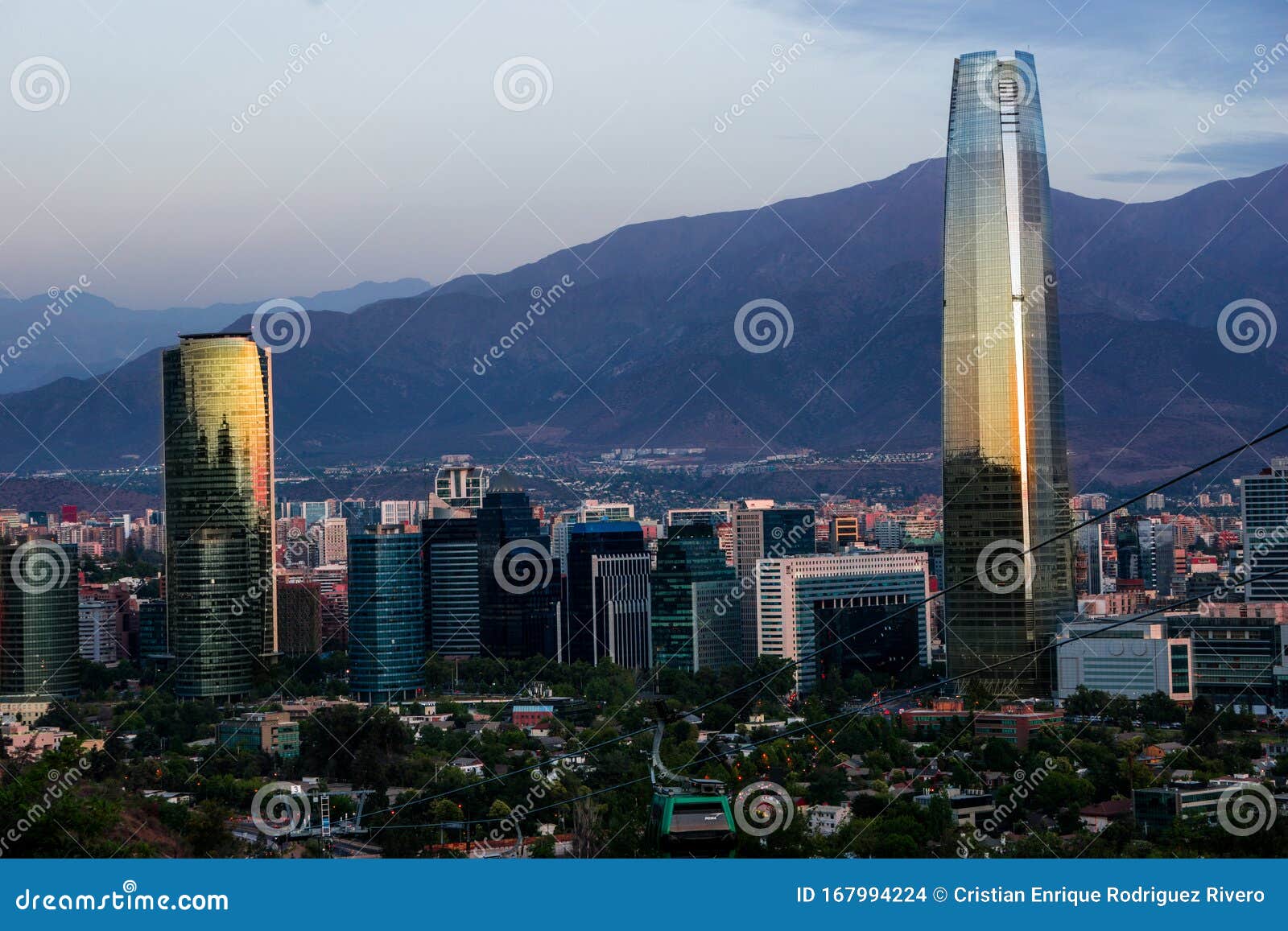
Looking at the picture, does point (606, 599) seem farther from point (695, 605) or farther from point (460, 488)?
point (460, 488)

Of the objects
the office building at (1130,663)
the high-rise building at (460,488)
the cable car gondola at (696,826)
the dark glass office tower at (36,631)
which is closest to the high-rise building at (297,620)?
the dark glass office tower at (36,631)

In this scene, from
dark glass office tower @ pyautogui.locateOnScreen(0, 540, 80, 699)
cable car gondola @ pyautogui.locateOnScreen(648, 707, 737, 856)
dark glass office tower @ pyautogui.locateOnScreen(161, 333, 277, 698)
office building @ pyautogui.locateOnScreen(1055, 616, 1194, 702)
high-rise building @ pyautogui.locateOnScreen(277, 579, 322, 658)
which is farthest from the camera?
high-rise building @ pyautogui.locateOnScreen(277, 579, 322, 658)

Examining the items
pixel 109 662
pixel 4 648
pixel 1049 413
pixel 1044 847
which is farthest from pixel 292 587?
pixel 1044 847

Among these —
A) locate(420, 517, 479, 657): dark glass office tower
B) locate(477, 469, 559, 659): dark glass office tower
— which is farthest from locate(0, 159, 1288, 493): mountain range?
locate(420, 517, 479, 657): dark glass office tower

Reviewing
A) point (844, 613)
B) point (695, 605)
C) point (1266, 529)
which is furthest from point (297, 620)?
point (1266, 529)

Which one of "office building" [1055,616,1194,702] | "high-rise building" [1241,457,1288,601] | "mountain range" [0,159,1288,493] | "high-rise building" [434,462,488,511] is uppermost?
"mountain range" [0,159,1288,493]

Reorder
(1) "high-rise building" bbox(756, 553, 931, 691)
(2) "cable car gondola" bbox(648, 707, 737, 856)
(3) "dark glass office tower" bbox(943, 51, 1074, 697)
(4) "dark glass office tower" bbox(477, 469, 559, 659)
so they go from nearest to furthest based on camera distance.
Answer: (2) "cable car gondola" bbox(648, 707, 737, 856), (3) "dark glass office tower" bbox(943, 51, 1074, 697), (1) "high-rise building" bbox(756, 553, 931, 691), (4) "dark glass office tower" bbox(477, 469, 559, 659)

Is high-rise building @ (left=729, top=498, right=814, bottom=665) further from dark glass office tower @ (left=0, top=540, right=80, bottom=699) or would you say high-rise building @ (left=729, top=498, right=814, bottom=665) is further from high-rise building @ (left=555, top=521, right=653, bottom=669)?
dark glass office tower @ (left=0, top=540, right=80, bottom=699)
